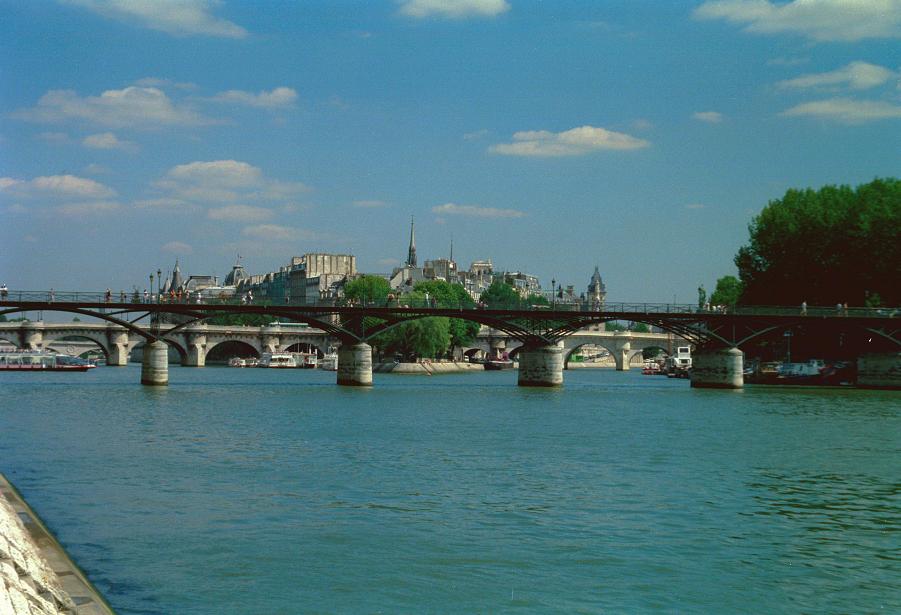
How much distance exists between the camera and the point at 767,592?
15930 mm

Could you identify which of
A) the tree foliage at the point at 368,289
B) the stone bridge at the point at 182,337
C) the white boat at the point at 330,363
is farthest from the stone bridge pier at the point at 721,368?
the white boat at the point at 330,363

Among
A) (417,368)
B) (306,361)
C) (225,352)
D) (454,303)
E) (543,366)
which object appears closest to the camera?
(543,366)

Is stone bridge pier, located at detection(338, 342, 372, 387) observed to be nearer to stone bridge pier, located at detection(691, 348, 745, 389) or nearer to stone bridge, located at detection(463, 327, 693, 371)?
stone bridge pier, located at detection(691, 348, 745, 389)

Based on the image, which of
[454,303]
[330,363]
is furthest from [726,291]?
[330,363]

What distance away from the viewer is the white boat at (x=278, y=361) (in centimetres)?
13212

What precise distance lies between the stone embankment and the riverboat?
292 feet

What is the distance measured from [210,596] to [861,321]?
59933 millimetres

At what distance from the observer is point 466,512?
21.5m

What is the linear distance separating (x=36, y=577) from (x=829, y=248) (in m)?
70.6

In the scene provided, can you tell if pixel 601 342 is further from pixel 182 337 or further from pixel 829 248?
pixel 829 248

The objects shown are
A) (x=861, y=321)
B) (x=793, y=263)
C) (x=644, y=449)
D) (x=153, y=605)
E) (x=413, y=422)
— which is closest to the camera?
(x=153, y=605)

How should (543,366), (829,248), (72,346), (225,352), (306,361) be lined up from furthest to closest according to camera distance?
(225,352)
(306,361)
(72,346)
(829,248)
(543,366)

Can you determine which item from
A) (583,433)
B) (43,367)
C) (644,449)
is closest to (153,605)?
(644,449)

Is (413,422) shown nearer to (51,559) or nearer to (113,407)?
(113,407)
